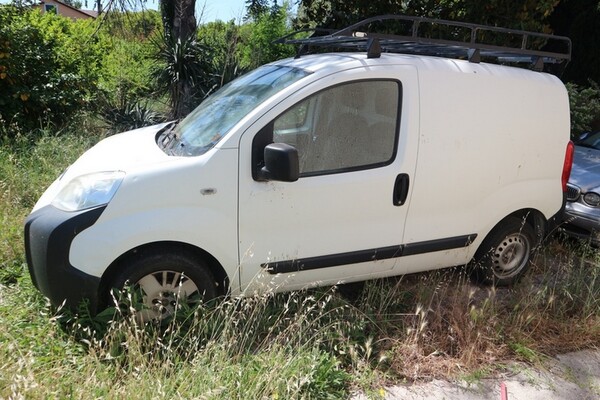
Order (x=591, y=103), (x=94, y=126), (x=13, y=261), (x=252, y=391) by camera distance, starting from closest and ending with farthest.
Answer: (x=252, y=391) → (x=13, y=261) → (x=94, y=126) → (x=591, y=103)

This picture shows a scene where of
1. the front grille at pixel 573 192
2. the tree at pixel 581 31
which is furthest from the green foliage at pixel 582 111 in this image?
the tree at pixel 581 31

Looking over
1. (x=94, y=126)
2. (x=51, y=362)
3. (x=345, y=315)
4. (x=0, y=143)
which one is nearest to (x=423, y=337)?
(x=345, y=315)

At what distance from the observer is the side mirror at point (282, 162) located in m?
2.99

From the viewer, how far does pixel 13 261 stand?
3984mm

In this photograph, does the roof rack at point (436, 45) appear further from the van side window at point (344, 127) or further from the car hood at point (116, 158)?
the car hood at point (116, 158)

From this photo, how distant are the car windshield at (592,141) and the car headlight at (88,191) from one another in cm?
600

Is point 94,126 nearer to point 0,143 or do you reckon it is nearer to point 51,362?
point 0,143

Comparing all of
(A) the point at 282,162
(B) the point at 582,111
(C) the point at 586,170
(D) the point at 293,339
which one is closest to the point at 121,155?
(A) the point at 282,162

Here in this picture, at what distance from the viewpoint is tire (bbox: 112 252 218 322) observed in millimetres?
Result: 3061

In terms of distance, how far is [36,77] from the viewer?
801 centimetres

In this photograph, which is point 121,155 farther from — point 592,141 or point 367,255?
point 592,141

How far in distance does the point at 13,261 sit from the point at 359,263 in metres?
2.64

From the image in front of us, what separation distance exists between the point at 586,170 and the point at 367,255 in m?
3.50

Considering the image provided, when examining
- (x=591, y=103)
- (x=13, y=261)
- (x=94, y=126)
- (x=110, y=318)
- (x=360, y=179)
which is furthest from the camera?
(x=591, y=103)
